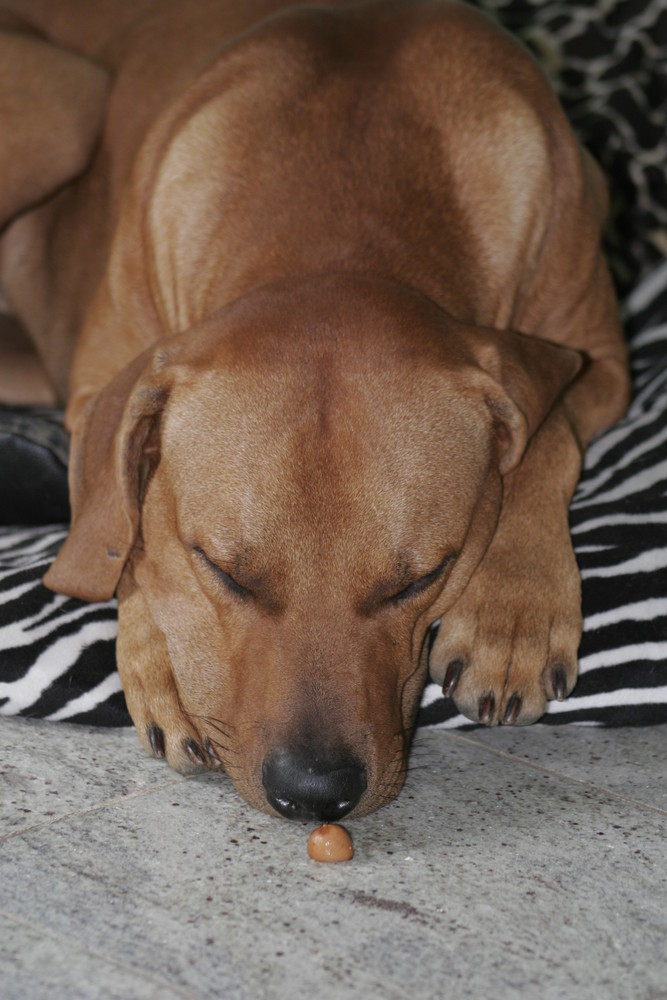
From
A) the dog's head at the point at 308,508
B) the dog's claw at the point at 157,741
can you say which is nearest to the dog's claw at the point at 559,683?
the dog's head at the point at 308,508

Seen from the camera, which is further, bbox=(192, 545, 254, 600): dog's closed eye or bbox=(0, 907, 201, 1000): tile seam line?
bbox=(192, 545, 254, 600): dog's closed eye

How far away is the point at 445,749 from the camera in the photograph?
7.68 ft

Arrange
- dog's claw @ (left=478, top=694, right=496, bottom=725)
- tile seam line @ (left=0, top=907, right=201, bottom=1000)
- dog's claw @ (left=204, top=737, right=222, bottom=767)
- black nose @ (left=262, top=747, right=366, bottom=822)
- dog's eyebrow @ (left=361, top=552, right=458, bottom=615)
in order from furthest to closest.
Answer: dog's claw @ (left=478, top=694, right=496, bottom=725)
dog's claw @ (left=204, top=737, right=222, bottom=767)
dog's eyebrow @ (left=361, top=552, right=458, bottom=615)
black nose @ (left=262, top=747, right=366, bottom=822)
tile seam line @ (left=0, top=907, right=201, bottom=1000)


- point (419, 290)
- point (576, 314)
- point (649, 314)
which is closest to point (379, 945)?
point (419, 290)

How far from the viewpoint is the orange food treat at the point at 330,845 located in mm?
1893

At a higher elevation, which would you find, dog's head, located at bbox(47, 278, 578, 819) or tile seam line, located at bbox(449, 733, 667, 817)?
dog's head, located at bbox(47, 278, 578, 819)

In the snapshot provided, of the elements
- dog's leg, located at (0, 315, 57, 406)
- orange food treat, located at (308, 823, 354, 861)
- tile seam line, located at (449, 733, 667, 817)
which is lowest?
dog's leg, located at (0, 315, 57, 406)

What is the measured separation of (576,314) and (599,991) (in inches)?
72.8

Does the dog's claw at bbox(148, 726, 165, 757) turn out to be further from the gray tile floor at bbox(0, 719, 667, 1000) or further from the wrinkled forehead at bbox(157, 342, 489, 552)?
the wrinkled forehead at bbox(157, 342, 489, 552)

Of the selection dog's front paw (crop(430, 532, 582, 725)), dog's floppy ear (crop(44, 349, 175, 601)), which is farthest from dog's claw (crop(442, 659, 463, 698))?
dog's floppy ear (crop(44, 349, 175, 601))

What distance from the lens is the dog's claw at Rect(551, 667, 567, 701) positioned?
227 cm

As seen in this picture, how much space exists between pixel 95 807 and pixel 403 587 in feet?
2.09

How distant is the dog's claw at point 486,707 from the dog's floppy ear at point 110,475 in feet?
2.39

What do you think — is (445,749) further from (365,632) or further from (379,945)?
(379,945)
